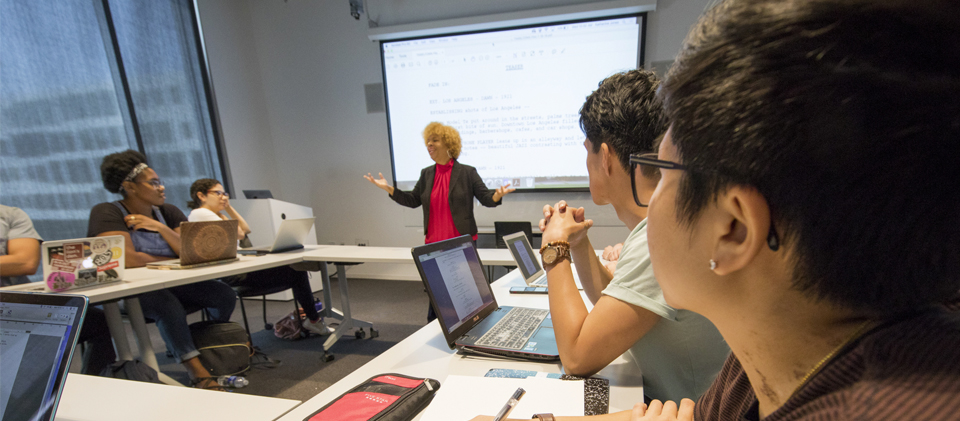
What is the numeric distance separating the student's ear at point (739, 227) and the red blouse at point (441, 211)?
2713 mm

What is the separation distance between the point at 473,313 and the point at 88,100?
3881 mm

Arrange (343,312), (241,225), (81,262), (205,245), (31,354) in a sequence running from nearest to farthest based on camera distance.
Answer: (31,354), (81,262), (205,245), (343,312), (241,225)

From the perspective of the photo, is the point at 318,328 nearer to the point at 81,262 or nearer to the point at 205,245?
the point at 205,245

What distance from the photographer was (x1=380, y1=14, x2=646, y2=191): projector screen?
3770 millimetres

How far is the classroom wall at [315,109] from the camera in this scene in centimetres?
433

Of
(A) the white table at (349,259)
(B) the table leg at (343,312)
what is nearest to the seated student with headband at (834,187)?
(A) the white table at (349,259)

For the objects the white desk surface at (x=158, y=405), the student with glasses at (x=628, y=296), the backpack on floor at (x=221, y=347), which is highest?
the student with glasses at (x=628, y=296)

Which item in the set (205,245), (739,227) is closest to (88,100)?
(205,245)

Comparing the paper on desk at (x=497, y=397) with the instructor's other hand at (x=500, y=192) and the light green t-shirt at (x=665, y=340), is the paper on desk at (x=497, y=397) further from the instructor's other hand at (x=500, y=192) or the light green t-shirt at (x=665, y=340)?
the instructor's other hand at (x=500, y=192)

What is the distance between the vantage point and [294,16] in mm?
4613

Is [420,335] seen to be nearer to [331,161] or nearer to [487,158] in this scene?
[487,158]

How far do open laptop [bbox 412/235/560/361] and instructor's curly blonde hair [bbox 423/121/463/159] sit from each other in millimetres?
1875

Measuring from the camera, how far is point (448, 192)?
3.06 m

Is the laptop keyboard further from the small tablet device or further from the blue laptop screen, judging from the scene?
the blue laptop screen
